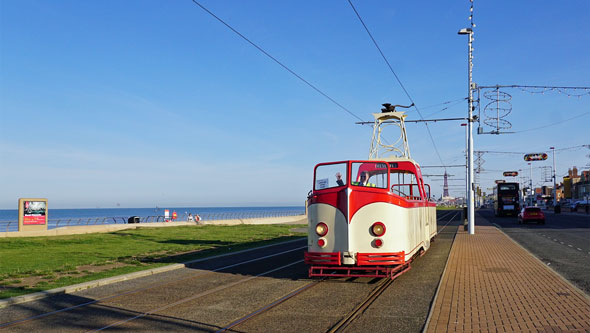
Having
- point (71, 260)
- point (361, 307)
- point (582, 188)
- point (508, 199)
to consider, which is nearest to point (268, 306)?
point (361, 307)

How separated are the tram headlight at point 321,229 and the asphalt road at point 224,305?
1.23m

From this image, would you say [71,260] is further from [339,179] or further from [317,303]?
[317,303]

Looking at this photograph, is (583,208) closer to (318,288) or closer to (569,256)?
(569,256)

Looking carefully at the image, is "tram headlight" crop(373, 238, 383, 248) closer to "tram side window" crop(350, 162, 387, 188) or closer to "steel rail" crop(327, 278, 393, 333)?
"steel rail" crop(327, 278, 393, 333)

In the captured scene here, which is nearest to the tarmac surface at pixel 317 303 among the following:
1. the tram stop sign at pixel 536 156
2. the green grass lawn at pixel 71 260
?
the green grass lawn at pixel 71 260

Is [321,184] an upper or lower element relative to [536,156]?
lower

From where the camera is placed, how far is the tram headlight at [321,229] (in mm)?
11789

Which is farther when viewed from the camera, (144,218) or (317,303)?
(144,218)

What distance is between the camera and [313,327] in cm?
758

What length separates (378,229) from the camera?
11422 mm

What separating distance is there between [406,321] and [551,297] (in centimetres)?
362

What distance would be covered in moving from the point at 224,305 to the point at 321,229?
3.43 m

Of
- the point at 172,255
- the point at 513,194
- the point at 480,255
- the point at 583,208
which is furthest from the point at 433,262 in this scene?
the point at 583,208

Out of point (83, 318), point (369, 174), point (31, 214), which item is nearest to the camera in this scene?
point (83, 318)
